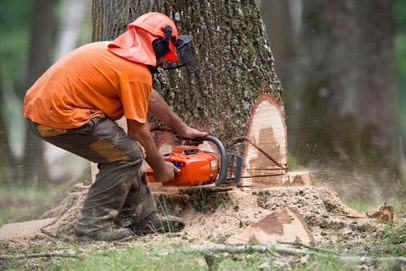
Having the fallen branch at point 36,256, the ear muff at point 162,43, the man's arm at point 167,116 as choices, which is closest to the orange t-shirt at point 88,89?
the ear muff at point 162,43

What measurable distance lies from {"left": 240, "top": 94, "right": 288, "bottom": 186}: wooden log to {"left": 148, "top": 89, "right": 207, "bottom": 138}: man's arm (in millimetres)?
582

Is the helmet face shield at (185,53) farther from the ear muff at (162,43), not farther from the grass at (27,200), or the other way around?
the grass at (27,200)

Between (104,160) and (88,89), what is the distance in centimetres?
55

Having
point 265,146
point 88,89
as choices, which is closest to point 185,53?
point 88,89

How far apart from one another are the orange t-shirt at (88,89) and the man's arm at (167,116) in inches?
13.9

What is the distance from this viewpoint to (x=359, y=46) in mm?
14594

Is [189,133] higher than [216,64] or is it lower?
lower

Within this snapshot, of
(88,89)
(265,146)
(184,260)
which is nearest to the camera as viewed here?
(184,260)

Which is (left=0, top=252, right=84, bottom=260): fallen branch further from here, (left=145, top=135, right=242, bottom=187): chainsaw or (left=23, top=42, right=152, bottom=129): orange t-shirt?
(left=145, top=135, right=242, bottom=187): chainsaw

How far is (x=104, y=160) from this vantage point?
6.17 metres

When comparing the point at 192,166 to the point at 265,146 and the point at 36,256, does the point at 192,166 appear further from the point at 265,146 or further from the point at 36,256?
the point at 36,256

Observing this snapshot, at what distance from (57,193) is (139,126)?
3.93 meters

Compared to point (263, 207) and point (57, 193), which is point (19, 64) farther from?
point (263, 207)

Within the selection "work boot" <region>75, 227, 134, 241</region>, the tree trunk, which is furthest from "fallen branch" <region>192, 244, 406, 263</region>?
the tree trunk
